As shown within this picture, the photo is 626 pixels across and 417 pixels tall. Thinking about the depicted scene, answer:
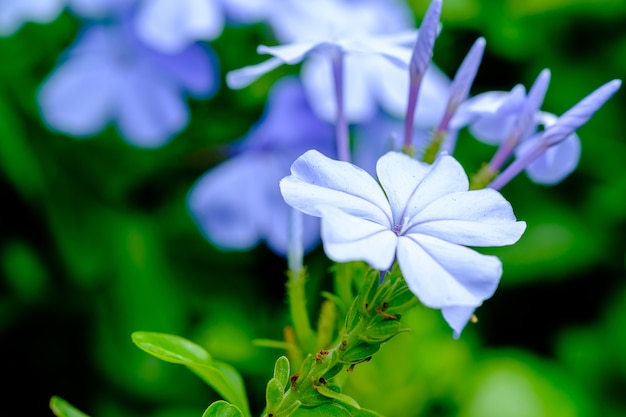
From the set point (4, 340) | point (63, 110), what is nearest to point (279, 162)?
point (63, 110)

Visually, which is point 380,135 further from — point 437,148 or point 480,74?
point 437,148

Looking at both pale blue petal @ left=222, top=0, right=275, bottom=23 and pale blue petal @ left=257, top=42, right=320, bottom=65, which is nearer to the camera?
pale blue petal @ left=257, top=42, right=320, bottom=65

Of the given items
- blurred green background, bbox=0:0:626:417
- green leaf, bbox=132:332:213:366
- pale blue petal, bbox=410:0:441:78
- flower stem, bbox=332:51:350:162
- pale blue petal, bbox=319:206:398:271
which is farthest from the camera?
blurred green background, bbox=0:0:626:417

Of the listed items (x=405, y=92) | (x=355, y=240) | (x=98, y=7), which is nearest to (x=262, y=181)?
(x=405, y=92)

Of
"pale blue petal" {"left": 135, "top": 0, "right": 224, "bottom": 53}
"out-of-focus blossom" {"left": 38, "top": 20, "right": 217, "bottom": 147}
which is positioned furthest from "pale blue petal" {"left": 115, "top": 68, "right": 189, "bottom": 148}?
"pale blue petal" {"left": 135, "top": 0, "right": 224, "bottom": 53}

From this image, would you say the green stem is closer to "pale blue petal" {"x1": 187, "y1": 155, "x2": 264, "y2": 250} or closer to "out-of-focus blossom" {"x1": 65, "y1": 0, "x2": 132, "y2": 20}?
"pale blue petal" {"x1": 187, "y1": 155, "x2": 264, "y2": 250}

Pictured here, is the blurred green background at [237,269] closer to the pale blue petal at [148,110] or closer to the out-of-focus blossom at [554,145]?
the pale blue petal at [148,110]

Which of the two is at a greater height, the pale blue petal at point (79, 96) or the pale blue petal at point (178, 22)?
the pale blue petal at point (178, 22)

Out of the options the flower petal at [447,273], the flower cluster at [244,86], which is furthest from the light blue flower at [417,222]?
the flower cluster at [244,86]
